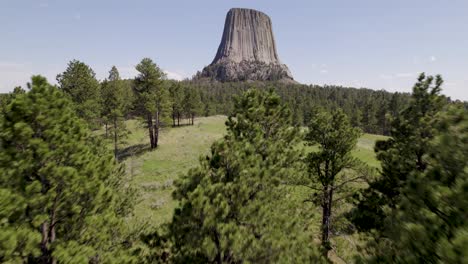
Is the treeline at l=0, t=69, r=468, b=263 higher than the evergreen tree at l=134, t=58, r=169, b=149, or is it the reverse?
the evergreen tree at l=134, t=58, r=169, b=149

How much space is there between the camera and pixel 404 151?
1202 centimetres

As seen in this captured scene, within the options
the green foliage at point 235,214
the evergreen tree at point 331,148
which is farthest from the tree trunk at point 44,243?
the evergreen tree at point 331,148

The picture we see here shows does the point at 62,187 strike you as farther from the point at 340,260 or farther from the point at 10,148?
the point at 340,260

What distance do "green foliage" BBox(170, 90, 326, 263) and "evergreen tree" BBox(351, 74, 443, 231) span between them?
4600mm

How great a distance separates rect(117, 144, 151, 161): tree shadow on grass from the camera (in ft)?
127

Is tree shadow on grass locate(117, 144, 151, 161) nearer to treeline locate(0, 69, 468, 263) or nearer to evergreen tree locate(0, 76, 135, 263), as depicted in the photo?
treeline locate(0, 69, 468, 263)

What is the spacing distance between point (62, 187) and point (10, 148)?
5.76ft

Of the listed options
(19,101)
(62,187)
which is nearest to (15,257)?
(62,187)

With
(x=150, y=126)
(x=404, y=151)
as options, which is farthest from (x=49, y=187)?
(x=150, y=126)

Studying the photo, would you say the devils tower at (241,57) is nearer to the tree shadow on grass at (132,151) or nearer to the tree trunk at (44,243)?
the tree shadow on grass at (132,151)

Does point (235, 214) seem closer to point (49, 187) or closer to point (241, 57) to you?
point (49, 187)

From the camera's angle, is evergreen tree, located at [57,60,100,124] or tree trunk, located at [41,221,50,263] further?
evergreen tree, located at [57,60,100,124]

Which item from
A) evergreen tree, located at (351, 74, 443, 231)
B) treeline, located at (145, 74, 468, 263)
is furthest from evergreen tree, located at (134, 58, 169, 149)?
evergreen tree, located at (351, 74, 443, 231)

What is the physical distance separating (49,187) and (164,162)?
27.6 metres
